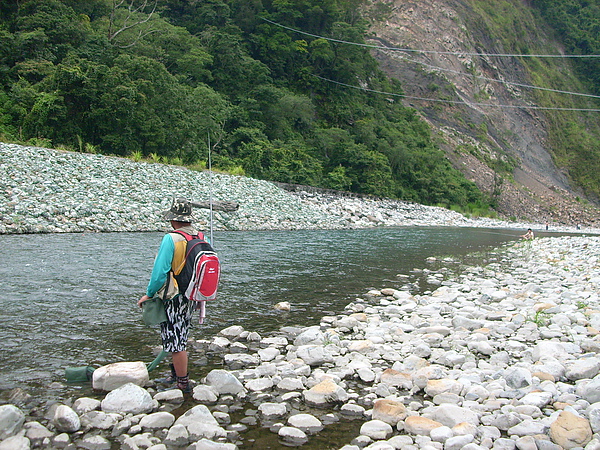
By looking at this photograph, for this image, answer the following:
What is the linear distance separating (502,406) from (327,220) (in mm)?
20389

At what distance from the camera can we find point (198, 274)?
386 cm

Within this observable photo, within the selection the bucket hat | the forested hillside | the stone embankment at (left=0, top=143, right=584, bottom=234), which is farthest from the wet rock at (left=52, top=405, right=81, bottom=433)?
the forested hillside

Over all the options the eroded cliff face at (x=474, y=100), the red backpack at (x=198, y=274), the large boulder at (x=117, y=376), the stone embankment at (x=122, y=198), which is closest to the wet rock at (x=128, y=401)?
the large boulder at (x=117, y=376)

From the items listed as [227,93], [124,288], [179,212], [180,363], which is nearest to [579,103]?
[227,93]

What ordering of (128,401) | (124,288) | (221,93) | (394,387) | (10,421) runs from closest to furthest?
(10,421)
(128,401)
(394,387)
(124,288)
(221,93)

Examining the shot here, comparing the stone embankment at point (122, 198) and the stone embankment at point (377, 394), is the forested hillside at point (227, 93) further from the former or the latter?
the stone embankment at point (377, 394)

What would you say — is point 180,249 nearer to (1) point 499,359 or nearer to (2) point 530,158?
(1) point 499,359

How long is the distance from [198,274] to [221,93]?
3549 cm

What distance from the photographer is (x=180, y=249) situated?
3936 mm

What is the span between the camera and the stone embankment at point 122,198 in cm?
1445

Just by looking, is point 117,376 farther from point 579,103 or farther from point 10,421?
point 579,103

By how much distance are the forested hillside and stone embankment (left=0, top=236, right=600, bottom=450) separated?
20.0 m

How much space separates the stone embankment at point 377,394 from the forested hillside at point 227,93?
787 inches

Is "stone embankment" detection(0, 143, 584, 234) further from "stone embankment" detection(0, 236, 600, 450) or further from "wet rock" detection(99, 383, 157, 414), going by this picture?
"wet rock" detection(99, 383, 157, 414)
